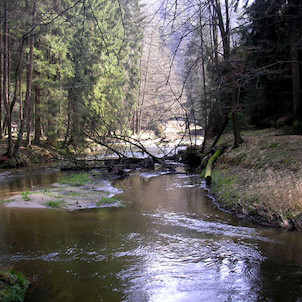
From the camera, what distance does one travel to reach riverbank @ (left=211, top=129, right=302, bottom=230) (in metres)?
6.94

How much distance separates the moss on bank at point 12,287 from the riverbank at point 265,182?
A: 531cm

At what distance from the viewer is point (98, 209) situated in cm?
877

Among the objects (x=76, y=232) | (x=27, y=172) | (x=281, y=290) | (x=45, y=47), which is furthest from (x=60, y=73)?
(x=281, y=290)

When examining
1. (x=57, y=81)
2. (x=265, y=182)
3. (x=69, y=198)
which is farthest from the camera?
(x=57, y=81)

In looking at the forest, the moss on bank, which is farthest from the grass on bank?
the moss on bank

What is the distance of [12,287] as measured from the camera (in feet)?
12.5

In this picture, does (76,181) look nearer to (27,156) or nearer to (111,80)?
(27,156)

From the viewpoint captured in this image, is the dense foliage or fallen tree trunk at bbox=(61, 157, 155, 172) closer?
fallen tree trunk at bbox=(61, 157, 155, 172)

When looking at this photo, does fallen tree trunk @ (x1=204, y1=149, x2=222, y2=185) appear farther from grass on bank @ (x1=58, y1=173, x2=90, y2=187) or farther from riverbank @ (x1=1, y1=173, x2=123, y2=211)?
grass on bank @ (x1=58, y1=173, x2=90, y2=187)

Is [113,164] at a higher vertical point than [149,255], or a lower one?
higher

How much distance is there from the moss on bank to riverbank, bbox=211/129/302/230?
17.4 ft

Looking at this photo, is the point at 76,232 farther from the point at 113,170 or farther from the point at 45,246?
the point at 113,170

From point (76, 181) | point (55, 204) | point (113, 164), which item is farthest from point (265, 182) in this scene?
point (113, 164)

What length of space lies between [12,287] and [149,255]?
2393 millimetres
